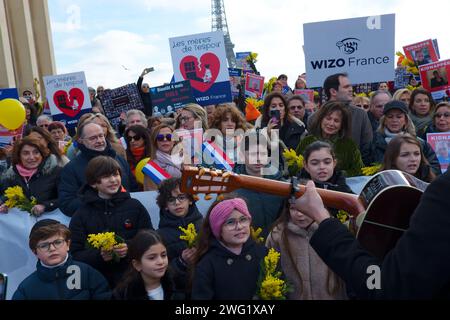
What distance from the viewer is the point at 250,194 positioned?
4.26 metres

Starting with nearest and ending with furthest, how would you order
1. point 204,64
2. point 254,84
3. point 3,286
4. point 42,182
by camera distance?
point 3,286 < point 42,182 < point 204,64 < point 254,84

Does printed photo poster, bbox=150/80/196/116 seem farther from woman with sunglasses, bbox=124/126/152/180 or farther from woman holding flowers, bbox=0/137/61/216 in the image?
woman holding flowers, bbox=0/137/61/216

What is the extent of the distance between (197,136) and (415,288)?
4.26m

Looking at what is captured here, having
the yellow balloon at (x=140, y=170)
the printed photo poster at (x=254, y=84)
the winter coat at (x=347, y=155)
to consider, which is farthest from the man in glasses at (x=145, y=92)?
the winter coat at (x=347, y=155)

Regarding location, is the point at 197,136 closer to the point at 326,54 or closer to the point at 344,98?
the point at 344,98

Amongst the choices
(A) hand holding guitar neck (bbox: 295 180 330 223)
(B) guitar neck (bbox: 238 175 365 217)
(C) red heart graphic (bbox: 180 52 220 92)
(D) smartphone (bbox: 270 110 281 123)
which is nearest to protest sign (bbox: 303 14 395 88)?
(D) smartphone (bbox: 270 110 281 123)

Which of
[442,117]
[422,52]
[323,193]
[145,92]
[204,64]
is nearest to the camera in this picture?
[323,193]

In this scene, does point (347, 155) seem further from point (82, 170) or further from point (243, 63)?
point (243, 63)

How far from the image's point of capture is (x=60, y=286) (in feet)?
11.3

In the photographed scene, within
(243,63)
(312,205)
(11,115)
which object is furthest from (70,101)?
(312,205)

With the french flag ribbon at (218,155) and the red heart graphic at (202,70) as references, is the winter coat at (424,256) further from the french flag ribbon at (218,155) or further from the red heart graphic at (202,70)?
the red heart graphic at (202,70)

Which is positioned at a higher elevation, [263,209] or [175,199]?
[175,199]

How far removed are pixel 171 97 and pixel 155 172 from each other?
10.8ft

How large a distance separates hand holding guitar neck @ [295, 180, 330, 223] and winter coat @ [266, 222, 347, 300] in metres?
1.55
